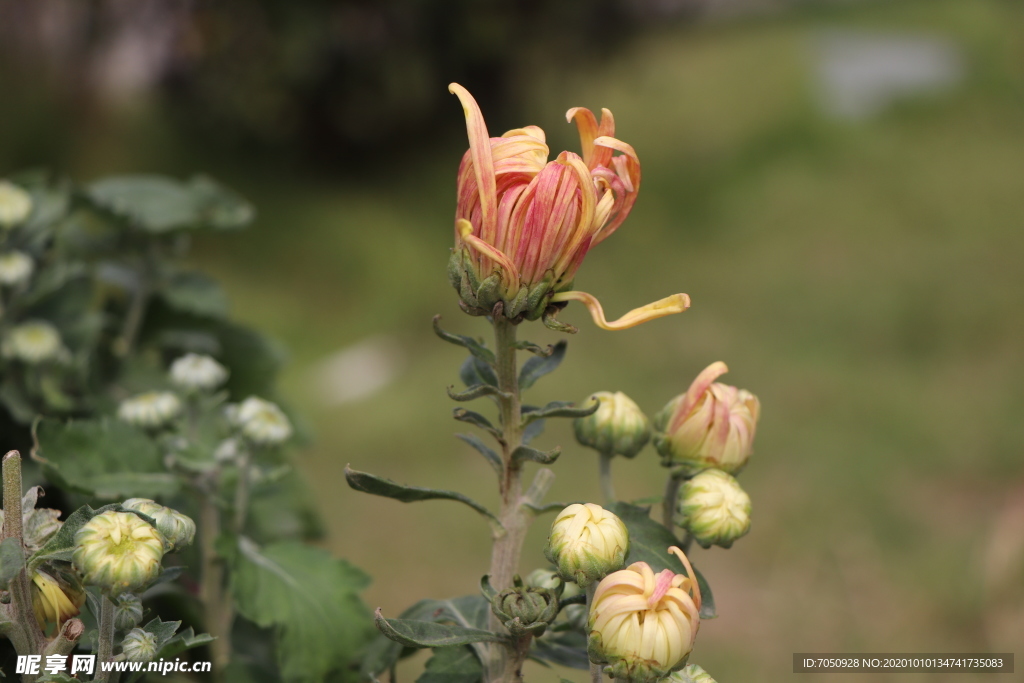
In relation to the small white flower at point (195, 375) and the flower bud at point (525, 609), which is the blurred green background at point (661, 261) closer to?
the small white flower at point (195, 375)

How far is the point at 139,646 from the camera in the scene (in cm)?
53

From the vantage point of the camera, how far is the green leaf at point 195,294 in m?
1.05

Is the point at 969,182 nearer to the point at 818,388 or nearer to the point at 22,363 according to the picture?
the point at 818,388

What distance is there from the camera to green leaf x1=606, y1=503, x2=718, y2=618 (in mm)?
579

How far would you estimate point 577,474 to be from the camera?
280 cm

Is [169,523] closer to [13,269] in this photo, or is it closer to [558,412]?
[558,412]

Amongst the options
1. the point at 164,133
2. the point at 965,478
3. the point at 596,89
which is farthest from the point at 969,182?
the point at 164,133

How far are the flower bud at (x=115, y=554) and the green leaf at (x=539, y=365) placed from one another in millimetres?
231

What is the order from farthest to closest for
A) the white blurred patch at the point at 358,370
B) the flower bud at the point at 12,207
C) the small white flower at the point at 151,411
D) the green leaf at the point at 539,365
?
1. the white blurred patch at the point at 358,370
2. the flower bud at the point at 12,207
3. the small white flower at the point at 151,411
4. the green leaf at the point at 539,365

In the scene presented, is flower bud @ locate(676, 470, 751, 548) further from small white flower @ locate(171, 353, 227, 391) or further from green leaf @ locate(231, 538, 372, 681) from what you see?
small white flower @ locate(171, 353, 227, 391)

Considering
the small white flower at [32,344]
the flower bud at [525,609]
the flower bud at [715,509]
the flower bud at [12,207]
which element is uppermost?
the flower bud at [12,207]

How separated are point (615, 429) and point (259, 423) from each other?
0.97 ft

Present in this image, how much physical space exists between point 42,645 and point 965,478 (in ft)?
9.10

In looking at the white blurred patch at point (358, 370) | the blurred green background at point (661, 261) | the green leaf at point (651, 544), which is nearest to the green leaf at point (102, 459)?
the green leaf at point (651, 544)
